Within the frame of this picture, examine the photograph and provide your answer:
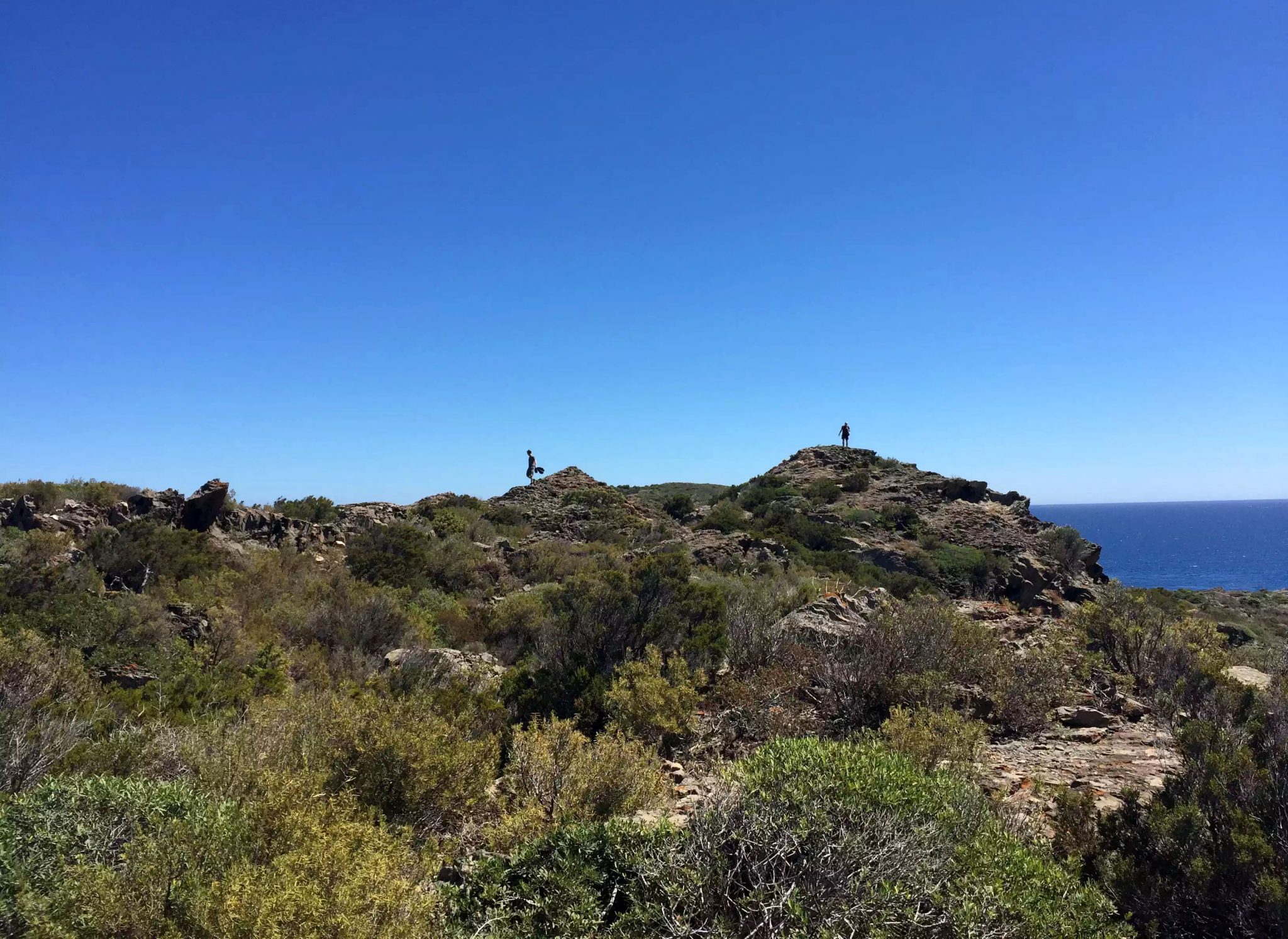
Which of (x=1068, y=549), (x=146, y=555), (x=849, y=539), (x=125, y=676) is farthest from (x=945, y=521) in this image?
(x=125, y=676)

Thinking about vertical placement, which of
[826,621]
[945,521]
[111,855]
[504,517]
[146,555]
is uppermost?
[504,517]

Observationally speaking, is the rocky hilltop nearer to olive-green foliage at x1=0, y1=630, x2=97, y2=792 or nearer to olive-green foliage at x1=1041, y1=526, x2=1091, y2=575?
olive-green foliage at x1=1041, y1=526, x2=1091, y2=575

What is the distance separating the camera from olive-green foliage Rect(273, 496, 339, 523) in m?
23.7

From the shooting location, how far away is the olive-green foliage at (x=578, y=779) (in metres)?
5.66

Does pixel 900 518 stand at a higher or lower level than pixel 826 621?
higher

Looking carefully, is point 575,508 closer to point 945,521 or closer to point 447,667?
point 945,521

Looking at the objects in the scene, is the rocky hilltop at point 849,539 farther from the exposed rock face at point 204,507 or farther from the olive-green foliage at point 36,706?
the olive-green foliage at point 36,706

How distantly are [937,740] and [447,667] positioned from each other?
7174 millimetres

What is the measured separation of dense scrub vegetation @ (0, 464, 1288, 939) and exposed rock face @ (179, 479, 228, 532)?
502 cm

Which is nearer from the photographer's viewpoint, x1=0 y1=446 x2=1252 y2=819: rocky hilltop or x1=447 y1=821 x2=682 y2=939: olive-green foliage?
x1=447 y1=821 x2=682 y2=939: olive-green foliage

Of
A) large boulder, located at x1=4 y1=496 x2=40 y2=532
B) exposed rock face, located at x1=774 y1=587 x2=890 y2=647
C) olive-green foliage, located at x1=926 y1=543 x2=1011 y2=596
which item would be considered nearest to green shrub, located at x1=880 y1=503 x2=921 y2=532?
olive-green foliage, located at x1=926 y1=543 x2=1011 y2=596

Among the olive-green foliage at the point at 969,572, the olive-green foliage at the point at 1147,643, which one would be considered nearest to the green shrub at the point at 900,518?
the olive-green foliage at the point at 969,572

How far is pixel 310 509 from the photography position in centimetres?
2452

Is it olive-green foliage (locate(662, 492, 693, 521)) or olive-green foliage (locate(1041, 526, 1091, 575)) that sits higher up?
olive-green foliage (locate(662, 492, 693, 521))
